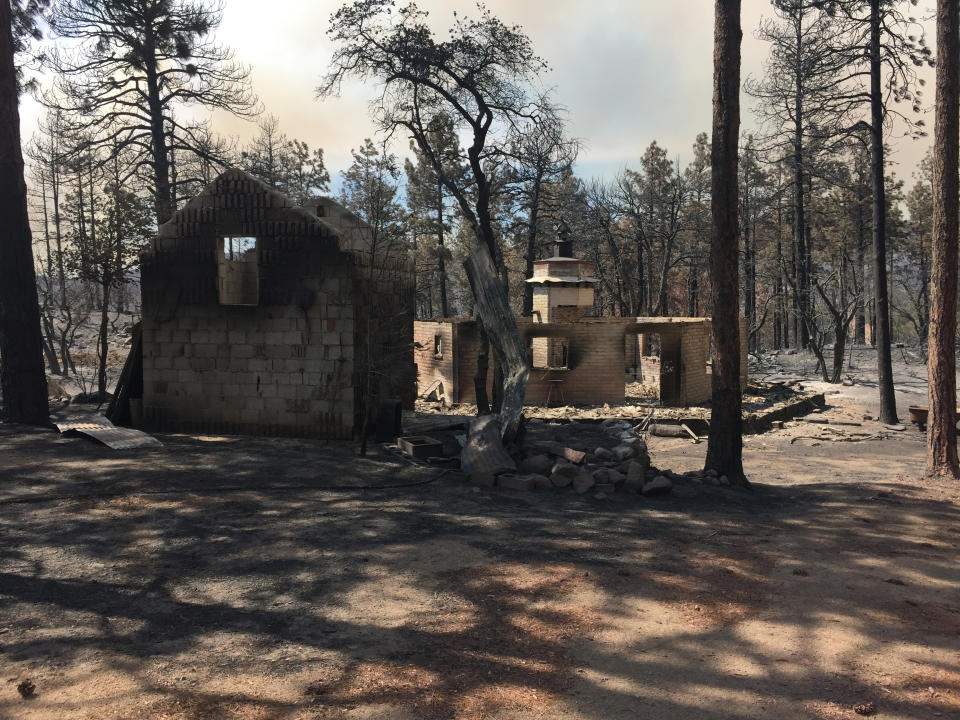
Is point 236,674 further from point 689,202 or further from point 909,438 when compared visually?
point 689,202

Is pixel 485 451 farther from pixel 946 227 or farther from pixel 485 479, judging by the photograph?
pixel 946 227

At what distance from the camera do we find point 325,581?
5.83 m

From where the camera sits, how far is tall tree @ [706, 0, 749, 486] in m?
9.92

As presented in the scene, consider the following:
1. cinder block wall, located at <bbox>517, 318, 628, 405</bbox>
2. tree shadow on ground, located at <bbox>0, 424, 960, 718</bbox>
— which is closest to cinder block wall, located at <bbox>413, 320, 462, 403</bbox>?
cinder block wall, located at <bbox>517, 318, 628, 405</bbox>

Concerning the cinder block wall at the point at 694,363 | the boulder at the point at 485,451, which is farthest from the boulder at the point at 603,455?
the cinder block wall at the point at 694,363

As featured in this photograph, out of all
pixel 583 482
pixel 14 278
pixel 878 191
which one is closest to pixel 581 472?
pixel 583 482

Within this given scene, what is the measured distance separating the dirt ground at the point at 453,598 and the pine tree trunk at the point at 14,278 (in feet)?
12.8

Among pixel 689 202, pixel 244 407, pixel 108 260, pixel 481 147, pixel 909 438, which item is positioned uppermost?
pixel 689 202

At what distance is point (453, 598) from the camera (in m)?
5.51

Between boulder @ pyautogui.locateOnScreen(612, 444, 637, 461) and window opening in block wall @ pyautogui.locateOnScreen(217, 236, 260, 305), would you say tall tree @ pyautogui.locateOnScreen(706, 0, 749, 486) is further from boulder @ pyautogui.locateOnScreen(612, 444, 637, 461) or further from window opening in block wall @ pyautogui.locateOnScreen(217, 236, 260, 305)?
window opening in block wall @ pyautogui.locateOnScreen(217, 236, 260, 305)

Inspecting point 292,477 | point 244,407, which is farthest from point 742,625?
point 244,407

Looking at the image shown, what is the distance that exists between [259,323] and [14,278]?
4907 mm

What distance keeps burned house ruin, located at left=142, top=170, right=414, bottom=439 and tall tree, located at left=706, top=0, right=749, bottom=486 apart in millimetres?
5288

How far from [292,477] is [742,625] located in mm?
6549
